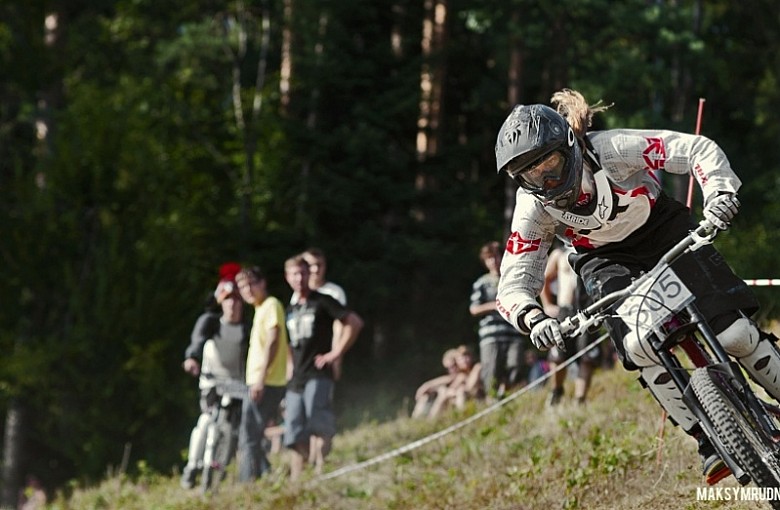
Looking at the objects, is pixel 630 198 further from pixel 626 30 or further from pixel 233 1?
pixel 233 1

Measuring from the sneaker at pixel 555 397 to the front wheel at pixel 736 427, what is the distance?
19.5 feet

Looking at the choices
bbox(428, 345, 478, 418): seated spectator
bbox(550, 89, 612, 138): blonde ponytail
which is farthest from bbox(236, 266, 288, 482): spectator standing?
bbox(550, 89, 612, 138): blonde ponytail

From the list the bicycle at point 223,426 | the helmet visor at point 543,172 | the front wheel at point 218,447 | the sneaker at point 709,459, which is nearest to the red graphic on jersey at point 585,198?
the helmet visor at point 543,172

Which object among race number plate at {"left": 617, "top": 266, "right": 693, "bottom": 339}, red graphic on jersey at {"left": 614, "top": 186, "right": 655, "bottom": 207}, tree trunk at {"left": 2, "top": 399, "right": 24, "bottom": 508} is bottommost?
race number plate at {"left": 617, "top": 266, "right": 693, "bottom": 339}

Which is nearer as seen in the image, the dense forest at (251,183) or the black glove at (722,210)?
the black glove at (722,210)

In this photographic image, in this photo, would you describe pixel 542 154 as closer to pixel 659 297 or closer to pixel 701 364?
pixel 659 297

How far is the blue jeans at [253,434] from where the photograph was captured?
433 inches

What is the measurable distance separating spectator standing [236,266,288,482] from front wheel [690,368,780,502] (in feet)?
18.9

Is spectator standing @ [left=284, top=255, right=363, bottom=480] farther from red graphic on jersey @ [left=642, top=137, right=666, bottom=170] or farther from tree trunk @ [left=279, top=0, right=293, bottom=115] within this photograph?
tree trunk @ [left=279, top=0, right=293, bottom=115]

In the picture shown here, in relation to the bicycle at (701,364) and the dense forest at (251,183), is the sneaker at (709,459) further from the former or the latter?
the dense forest at (251,183)

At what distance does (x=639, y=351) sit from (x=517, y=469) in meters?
2.97

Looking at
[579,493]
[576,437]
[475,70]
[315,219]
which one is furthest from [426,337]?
[579,493]

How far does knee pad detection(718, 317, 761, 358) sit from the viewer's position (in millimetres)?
5883

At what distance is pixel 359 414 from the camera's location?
22719 millimetres
